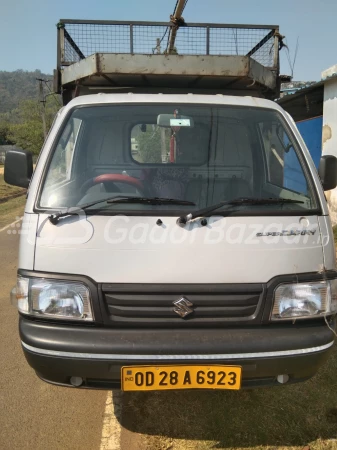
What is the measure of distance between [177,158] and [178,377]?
1491 millimetres

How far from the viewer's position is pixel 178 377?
6.92 feet

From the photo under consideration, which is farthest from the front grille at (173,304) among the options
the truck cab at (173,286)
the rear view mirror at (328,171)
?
the rear view mirror at (328,171)

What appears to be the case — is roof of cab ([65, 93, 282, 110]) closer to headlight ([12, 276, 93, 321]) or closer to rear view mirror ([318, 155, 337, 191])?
rear view mirror ([318, 155, 337, 191])

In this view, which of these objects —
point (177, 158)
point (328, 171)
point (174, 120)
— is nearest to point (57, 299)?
point (177, 158)

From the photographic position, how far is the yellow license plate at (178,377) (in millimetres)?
2090

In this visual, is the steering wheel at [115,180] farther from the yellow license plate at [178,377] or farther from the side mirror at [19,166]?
the yellow license plate at [178,377]

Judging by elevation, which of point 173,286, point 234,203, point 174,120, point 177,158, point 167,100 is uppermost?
point 167,100

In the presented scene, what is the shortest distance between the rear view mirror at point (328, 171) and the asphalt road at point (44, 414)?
2.23 m

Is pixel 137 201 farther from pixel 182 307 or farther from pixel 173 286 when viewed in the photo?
pixel 182 307

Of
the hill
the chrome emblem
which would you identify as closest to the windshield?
the chrome emblem

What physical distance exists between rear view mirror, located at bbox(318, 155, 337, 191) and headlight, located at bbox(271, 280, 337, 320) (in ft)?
2.79

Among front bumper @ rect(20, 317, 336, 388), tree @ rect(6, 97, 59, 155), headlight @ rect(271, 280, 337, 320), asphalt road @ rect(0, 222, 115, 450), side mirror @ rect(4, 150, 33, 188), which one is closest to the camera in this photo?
front bumper @ rect(20, 317, 336, 388)

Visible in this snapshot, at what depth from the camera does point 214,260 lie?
7.18ft

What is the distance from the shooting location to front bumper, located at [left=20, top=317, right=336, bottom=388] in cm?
207
